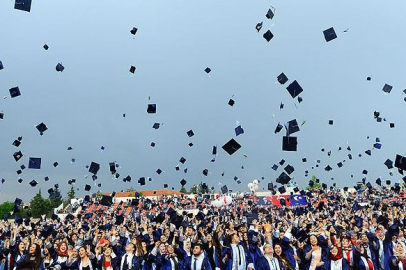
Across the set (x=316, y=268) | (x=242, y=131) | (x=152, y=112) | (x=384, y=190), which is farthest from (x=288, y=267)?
(x=384, y=190)

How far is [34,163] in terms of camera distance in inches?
537

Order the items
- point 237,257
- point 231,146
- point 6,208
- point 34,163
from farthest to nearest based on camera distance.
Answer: point 6,208, point 34,163, point 231,146, point 237,257

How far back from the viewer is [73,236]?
28.8 feet

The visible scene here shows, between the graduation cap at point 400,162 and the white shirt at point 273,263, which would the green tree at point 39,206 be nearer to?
the graduation cap at point 400,162

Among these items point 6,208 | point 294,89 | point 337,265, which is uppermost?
point 294,89

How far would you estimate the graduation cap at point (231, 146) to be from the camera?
1159 cm

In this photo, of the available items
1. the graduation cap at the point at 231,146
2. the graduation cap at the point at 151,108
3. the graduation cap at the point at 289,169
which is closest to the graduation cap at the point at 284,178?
the graduation cap at the point at 289,169

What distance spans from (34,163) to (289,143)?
9.81 meters

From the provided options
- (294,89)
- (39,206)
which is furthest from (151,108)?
(39,206)

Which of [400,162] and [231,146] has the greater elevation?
[231,146]

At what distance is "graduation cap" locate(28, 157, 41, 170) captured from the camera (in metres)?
13.5

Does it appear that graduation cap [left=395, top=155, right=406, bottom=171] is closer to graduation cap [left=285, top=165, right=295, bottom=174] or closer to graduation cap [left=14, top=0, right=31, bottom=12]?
graduation cap [left=285, top=165, right=295, bottom=174]

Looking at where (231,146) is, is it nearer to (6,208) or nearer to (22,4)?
(22,4)

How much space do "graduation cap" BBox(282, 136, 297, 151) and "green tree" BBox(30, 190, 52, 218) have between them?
2286 inches
